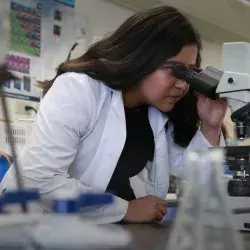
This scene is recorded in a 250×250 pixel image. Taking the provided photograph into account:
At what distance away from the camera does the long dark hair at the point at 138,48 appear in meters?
1.30

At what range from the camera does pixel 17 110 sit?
7.43ft

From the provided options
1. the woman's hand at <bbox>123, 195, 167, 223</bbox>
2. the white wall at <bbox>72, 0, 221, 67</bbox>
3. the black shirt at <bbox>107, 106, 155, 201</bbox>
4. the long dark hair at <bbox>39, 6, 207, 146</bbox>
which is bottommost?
the woman's hand at <bbox>123, 195, 167, 223</bbox>

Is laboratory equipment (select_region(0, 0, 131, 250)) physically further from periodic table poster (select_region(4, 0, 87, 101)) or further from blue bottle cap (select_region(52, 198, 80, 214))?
periodic table poster (select_region(4, 0, 87, 101))

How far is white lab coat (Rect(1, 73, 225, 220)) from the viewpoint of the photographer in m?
1.14

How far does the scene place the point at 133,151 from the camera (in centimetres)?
142

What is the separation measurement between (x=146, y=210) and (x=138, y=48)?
49cm

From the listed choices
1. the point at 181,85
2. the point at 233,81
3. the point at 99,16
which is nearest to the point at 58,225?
the point at 233,81

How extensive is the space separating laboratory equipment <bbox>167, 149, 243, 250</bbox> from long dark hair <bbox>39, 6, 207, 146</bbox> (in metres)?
0.87

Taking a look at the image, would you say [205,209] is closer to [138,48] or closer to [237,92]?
[237,92]

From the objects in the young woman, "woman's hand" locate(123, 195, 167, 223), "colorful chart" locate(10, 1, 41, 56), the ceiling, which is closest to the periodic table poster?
"colorful chart" locate(10, 1, 41, 56)

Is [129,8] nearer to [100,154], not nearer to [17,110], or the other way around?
[17,110]

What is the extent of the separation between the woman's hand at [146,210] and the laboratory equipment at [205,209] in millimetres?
678

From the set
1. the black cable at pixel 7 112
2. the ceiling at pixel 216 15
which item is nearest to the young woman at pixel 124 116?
the black cable at pixel 7 112

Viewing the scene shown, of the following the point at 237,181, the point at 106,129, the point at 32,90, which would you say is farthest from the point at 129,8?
the point at 237,181
